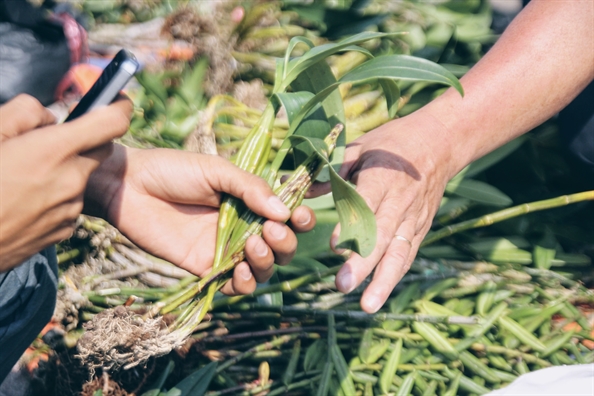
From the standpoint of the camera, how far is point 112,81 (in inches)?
28.5

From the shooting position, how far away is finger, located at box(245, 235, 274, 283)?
2.78 feet

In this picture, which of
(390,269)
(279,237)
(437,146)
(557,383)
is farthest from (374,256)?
(557,383)

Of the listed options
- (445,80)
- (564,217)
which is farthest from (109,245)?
(564,217)

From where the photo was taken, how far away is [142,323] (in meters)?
0.86

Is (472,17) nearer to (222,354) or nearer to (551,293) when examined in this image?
(551,293)

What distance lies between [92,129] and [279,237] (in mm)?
314

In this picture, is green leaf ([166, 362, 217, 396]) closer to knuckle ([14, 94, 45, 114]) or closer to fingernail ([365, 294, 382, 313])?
fingernail ([365, 294, 382, 313])

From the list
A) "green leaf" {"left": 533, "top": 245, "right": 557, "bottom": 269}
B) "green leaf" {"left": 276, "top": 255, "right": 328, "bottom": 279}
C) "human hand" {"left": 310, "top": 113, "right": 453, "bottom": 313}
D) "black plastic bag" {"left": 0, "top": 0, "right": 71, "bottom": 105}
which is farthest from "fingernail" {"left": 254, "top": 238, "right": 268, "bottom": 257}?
"black plastic bag" {"left": 0, "top": 0, "right": 71, "bottom": 105}

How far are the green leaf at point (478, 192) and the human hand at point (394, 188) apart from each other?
0.23 metres

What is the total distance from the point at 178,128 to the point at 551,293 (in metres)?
0.95

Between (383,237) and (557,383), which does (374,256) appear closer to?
(383,237)

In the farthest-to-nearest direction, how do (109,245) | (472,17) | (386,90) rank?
(472,17)
(109,245)
(386,90)

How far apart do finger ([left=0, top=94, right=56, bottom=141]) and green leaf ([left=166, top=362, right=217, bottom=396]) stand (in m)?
0.54

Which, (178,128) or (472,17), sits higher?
(472,17)
